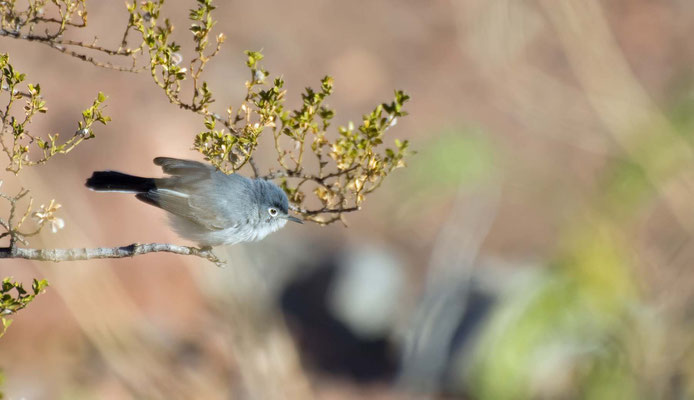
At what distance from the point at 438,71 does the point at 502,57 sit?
0.75 metres

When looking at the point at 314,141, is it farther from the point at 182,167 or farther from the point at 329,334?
the point at 329,334

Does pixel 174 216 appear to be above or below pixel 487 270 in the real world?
below

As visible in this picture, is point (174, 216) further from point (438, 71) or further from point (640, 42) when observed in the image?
point (640, 42)

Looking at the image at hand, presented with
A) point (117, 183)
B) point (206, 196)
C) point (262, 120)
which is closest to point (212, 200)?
point (206, 196)

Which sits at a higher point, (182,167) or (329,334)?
(329,334)

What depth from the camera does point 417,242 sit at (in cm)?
773

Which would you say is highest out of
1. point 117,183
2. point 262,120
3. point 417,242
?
point 417,242

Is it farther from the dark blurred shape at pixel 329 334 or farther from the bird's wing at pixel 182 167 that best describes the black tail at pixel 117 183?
the dark blurred shape at pixel 329 334

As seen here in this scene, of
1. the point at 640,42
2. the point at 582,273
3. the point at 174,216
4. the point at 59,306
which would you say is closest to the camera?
the point at 174,216

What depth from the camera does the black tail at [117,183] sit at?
123 inches

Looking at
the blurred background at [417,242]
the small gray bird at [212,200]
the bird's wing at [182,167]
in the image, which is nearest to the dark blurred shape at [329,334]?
the blurred background at [417,242]

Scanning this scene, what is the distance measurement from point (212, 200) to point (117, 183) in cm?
38

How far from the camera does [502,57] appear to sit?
28.0ft

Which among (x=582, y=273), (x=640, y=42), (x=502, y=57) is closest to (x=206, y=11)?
(x=582, y=273)
